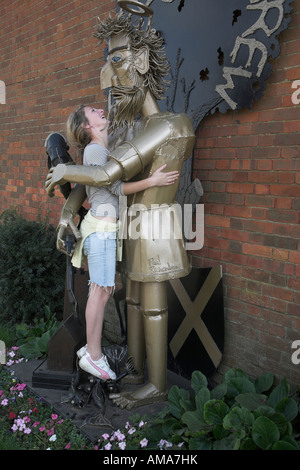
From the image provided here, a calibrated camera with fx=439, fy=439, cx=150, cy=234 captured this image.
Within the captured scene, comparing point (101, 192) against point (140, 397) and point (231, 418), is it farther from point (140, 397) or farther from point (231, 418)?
point (231, 418)

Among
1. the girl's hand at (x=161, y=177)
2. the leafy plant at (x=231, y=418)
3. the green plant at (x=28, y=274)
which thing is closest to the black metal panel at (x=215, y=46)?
the girl's hand at (x=161, y=177)

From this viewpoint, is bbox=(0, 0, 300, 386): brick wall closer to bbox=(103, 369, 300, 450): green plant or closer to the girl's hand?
bbox=(103, 369, 300, 450): green plant

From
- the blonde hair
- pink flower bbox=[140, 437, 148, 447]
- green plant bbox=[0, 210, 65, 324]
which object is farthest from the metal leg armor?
green plant bbox=[0, 210, 65, 324]

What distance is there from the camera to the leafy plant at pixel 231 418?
206 centimetres

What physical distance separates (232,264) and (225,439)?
3.66ft

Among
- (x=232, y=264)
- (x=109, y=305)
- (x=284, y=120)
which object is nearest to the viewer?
(x=284, y=120)

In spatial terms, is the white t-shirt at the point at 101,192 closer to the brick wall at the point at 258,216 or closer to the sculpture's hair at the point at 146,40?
the sculpture's hair at the point at 146,40

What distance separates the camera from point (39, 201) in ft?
16.6

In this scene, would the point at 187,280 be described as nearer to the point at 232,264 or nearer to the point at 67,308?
the point at 232,264

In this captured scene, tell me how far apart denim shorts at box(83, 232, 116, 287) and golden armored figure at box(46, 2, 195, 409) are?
0.39ft

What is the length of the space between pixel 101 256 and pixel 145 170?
1.82 feet

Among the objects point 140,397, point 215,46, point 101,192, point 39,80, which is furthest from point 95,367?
point 39,80

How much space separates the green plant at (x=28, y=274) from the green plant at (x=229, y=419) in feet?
6.72
